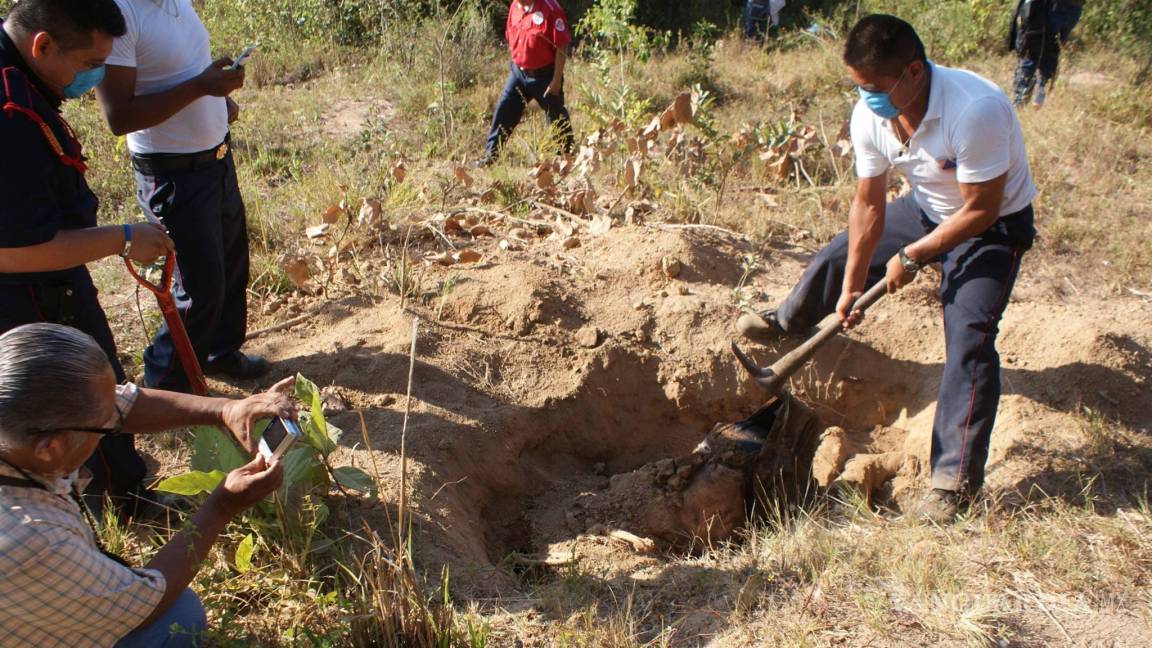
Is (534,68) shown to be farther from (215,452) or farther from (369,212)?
(215,452)

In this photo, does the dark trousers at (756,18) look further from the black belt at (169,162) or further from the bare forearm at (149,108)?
the bare forearm at (149,108)

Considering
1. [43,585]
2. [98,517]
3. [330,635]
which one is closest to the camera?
[43,585]

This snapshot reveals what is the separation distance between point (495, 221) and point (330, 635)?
9.70ft

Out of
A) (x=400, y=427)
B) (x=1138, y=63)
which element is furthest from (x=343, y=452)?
(x=1138, y=63)

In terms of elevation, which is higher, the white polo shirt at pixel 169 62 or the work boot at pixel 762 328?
the white polo shirt at pixel 169 62

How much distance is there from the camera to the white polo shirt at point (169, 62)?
2.68 meters

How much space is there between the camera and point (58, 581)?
5.23 ft

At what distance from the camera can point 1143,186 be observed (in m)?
5.10

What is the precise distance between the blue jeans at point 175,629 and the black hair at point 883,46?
8.03 ft

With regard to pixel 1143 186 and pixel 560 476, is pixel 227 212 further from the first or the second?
pixel 1143 186

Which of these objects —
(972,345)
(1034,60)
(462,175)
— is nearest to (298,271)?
(462,175)

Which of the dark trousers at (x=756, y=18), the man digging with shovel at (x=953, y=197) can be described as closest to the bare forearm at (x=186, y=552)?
the man digging with shovel at (x=953, y=197)

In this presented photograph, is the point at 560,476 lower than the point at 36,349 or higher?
lower

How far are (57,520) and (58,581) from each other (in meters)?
0.12
